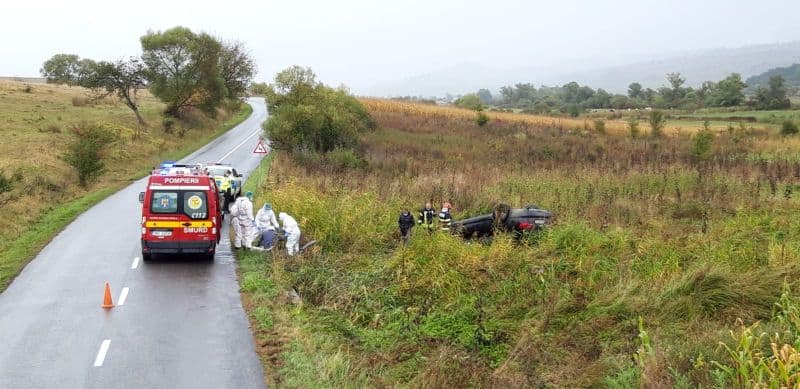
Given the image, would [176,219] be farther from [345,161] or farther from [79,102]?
[79,102]

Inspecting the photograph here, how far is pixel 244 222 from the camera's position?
1722 centimetres

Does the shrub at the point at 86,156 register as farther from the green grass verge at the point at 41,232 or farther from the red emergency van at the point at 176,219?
the red emergency van at the point at 176,219

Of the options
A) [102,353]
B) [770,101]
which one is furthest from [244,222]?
[770,101]

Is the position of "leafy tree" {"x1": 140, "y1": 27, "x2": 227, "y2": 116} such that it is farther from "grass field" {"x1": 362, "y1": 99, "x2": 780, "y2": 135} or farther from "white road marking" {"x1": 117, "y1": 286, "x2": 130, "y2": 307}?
"white road marking" {"x1": 117, "y1": 286, "x2": 130, "y2": 307}

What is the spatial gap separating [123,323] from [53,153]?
2666 centimetres

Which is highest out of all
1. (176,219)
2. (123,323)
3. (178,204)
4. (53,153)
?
(53,153)

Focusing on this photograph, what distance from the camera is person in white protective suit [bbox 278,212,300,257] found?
1616cm

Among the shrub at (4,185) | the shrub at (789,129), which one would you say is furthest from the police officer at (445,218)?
the shrub at (789,129)

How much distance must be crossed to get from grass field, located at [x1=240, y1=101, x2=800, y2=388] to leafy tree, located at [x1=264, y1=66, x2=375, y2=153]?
37.3 feet

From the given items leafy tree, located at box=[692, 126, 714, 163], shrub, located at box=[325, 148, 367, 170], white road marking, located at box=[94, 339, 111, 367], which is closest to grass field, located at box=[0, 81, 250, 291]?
white road marking, located at box=[94, 339, 111, 367]

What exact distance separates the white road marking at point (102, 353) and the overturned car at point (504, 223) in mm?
7973

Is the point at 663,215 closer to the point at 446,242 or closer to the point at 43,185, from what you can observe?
the point at 446,242

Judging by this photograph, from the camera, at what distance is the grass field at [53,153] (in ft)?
68.4

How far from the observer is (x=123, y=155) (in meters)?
38.8
